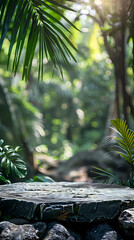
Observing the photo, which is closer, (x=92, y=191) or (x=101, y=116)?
(x=92, y=191)

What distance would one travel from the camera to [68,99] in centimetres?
1477

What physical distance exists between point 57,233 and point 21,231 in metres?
0.28

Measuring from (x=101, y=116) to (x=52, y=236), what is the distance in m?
18.2

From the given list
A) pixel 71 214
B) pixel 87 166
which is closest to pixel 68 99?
pixel 87 166

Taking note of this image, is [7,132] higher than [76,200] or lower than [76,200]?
lower

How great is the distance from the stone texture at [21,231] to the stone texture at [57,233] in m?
0.05

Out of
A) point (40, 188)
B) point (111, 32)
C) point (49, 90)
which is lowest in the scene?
point (49, 90)

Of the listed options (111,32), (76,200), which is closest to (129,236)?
(76,200)

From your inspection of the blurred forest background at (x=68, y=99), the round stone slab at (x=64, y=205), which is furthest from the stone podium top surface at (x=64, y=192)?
the blurred forest background at (x=68, y=99)

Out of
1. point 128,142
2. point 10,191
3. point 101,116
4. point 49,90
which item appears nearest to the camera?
point 10,191

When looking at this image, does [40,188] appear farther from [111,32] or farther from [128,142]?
[111,32]

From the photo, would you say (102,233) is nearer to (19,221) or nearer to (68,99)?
(19,221)

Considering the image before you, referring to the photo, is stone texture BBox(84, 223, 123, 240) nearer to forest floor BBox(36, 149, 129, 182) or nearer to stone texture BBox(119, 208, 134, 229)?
stone texture BBox(119, 208, 134, 229)

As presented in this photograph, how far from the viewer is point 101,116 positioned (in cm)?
2006
